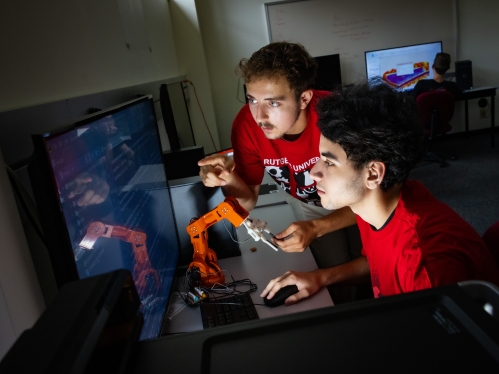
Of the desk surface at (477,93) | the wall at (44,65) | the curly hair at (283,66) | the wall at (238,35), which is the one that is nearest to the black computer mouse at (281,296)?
the wall at (44,65)

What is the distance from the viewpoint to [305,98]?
1.70m

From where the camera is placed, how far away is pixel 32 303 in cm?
80

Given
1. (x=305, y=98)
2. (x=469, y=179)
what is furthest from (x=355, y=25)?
(x=305, y=98)

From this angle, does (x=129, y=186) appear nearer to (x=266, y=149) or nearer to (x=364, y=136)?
(x=364, y=136)

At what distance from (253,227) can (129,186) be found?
0.42 metres

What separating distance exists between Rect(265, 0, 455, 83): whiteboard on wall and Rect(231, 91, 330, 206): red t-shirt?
11.8ft

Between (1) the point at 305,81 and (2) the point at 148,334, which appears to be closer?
(2) the point at 148,334

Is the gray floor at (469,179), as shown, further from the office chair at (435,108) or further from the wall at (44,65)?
the wall at (44,65)

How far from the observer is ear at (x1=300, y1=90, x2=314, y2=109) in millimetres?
1687

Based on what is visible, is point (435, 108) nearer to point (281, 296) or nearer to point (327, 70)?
point (327, 70)

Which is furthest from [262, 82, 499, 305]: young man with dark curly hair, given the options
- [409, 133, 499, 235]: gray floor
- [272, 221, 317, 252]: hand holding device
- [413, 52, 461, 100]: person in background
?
[413, 52, 461, 100]: person in background

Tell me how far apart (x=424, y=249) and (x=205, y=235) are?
0.68 m

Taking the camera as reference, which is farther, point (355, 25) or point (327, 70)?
point (355, 25)

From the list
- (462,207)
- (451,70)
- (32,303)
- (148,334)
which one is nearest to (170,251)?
(148,334)
